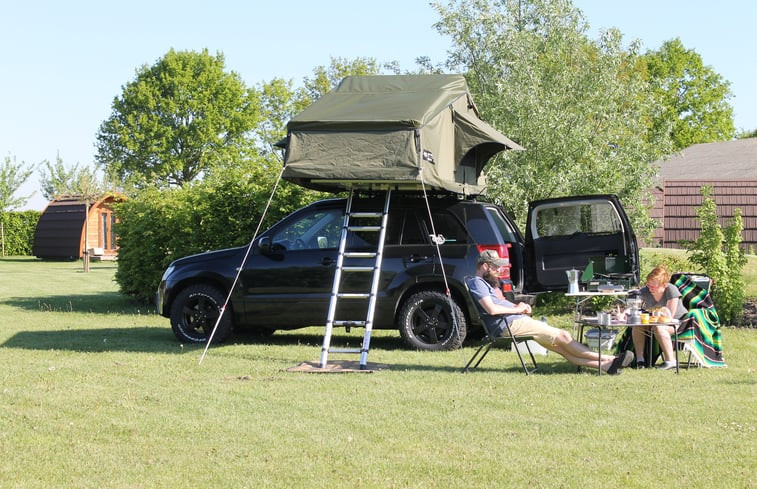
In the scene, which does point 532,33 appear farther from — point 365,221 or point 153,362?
point 153,362

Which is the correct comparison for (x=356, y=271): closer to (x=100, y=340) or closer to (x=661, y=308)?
(x=661, y=308)

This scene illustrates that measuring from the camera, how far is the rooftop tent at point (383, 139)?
34.9ft

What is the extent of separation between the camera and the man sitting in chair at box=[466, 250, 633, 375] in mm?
9969

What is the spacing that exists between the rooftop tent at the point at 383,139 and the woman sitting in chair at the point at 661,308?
99.1 inches

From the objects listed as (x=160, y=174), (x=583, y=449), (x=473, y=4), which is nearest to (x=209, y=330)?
(x=583, y=449)

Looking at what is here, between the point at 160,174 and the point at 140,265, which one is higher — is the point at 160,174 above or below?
above

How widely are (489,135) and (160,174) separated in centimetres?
5062

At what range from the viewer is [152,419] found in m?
7.63

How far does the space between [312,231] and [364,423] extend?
5.38 m

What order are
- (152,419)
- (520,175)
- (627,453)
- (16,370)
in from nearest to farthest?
(627,453)
(152,419)
(16,370)
(520,175)

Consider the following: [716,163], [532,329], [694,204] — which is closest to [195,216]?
[532,329]

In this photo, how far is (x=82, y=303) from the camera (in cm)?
1944

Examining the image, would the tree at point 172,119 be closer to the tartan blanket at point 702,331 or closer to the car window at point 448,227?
the car window at point 448,227

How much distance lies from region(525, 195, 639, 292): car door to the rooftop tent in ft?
3.56
